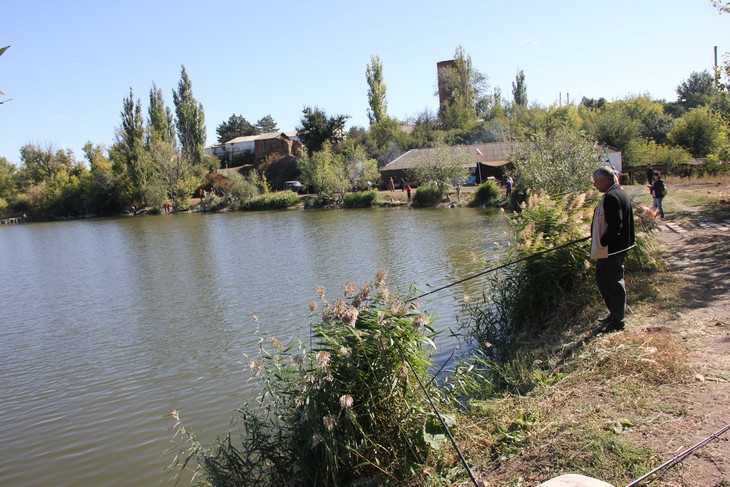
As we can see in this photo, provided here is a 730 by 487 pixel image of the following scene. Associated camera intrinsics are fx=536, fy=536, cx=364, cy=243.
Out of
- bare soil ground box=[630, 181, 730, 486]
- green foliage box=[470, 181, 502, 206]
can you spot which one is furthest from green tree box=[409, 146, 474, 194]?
bare soil ground box=[630, 181, 730, 486]

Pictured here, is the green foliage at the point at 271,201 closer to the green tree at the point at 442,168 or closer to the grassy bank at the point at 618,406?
the green tree at the point at 442,168

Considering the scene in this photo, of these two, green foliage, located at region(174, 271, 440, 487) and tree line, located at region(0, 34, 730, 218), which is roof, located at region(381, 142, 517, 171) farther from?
green foliage, located at region(174, 271, 440, 487)

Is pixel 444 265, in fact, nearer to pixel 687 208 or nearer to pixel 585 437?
pixel 687 208

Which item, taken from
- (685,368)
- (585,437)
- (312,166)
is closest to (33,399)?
(585,437)

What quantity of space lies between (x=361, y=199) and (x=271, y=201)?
12.3m

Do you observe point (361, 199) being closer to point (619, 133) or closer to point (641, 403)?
point (619, 133)

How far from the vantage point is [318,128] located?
70688 mm

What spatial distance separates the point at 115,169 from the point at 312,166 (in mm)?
32129

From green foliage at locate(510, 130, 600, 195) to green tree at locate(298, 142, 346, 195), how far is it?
27989mm

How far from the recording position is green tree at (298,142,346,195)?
2032 inches

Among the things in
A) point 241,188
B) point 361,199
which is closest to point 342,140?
point 241,188

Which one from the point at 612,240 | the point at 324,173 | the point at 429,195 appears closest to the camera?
the point at 612,240

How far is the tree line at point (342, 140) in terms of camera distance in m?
47.8

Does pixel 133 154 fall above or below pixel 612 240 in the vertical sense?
above
